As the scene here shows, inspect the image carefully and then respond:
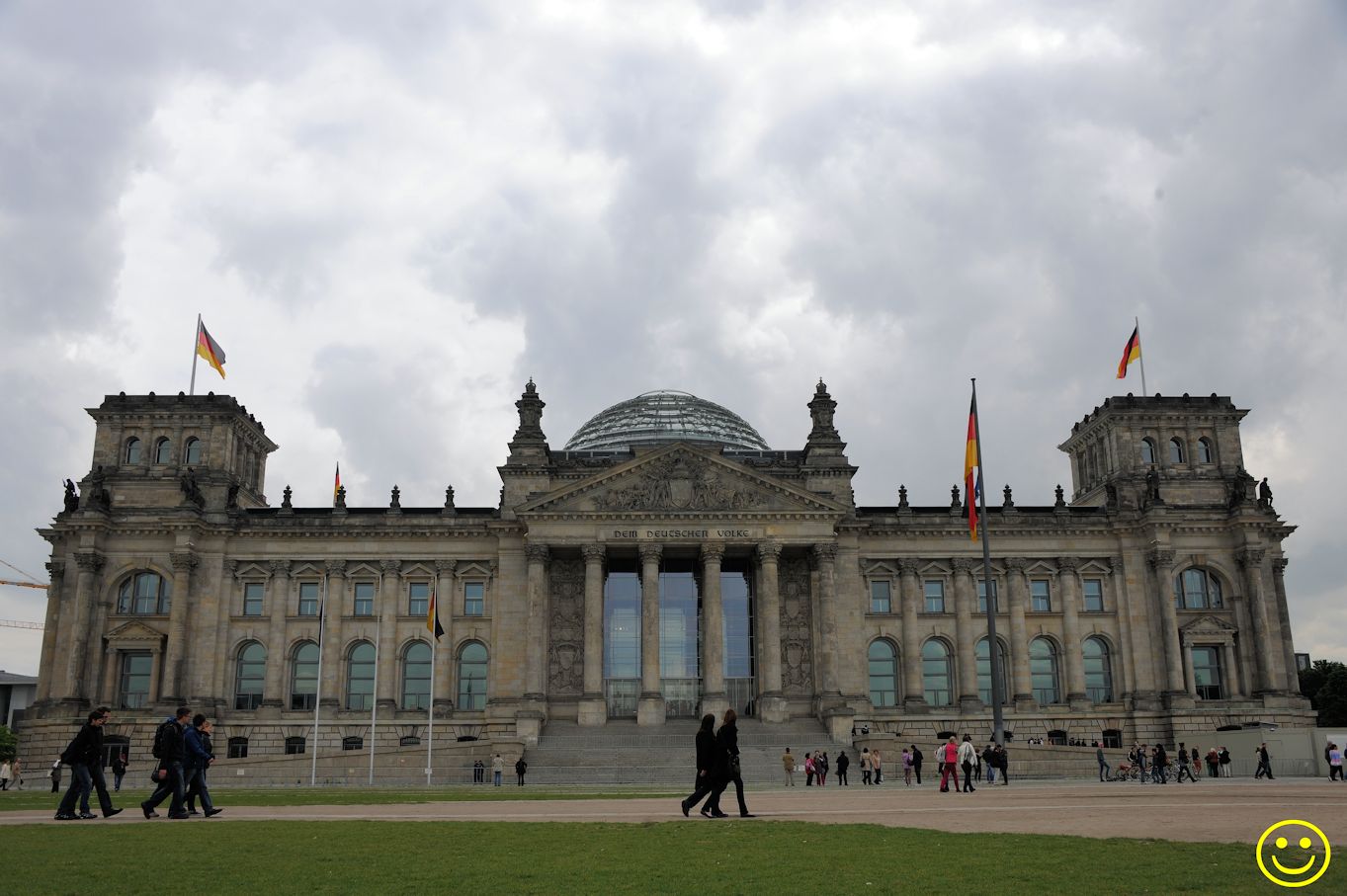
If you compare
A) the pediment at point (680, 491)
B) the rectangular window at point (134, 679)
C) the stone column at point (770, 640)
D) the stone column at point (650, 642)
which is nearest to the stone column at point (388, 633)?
the pediment at point (680, 491)

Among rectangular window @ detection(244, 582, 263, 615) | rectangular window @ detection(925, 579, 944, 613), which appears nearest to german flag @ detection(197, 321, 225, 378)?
rectangular window @ detection(244, 582, 263, 615)

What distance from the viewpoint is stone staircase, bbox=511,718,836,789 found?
60219mm

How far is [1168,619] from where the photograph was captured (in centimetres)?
7756

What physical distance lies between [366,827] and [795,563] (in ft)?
185

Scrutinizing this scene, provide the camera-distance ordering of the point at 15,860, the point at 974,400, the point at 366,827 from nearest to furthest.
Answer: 1. the point at 15,860
2. the point at 366,827
3. the point at 974,400

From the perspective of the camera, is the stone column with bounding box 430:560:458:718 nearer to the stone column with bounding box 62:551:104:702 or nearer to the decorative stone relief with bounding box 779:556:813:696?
the stone column with bounding box 62:551:104:702

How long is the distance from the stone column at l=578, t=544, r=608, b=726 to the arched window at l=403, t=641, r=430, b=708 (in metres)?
11.5

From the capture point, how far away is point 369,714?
76.5 metres

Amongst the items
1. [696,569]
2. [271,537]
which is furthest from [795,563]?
[271,537]

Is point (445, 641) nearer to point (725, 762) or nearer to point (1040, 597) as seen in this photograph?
point (1040, 597)

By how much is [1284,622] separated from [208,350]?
74492 millimetres

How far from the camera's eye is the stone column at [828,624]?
237 ft

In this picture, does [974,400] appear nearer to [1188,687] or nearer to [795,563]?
[795,563]

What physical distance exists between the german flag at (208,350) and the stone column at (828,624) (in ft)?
138
